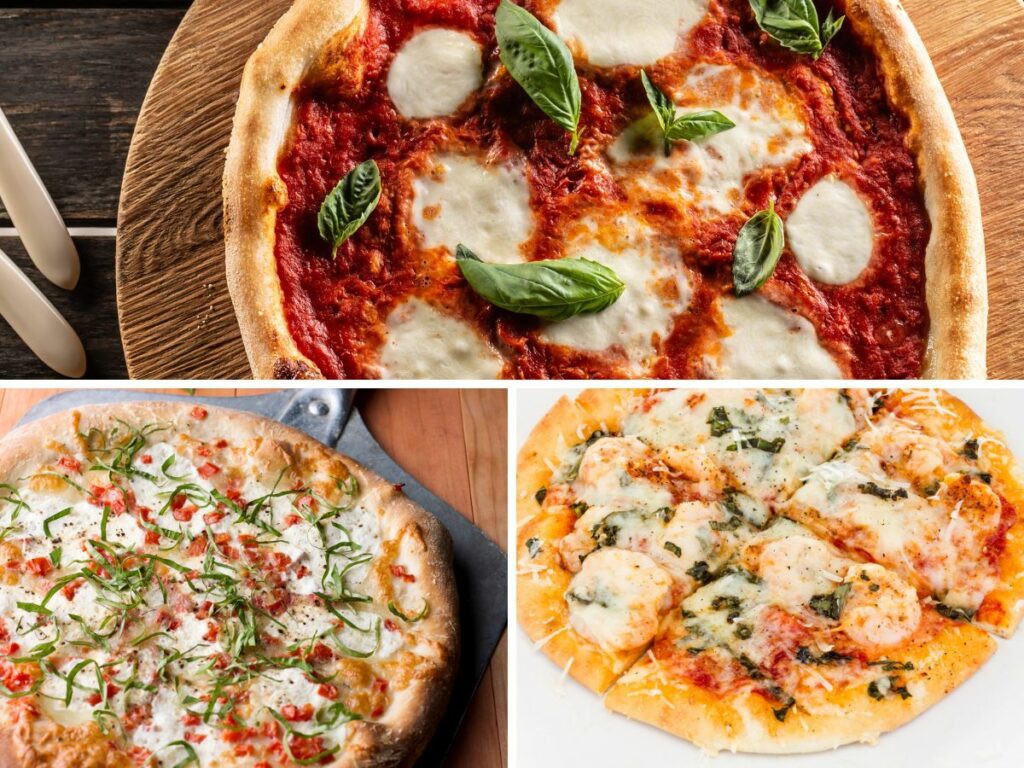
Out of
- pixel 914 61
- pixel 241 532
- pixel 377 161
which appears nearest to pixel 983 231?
pixel 914 61

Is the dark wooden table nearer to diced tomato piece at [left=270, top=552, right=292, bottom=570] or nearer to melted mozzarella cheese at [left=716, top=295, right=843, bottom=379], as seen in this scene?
diced tomato piece at [left=270, top=552, right=292, bottom=570]

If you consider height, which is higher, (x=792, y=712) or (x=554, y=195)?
(x=554, y=195)

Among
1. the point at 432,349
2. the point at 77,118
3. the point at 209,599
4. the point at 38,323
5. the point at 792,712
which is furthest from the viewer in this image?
the point at 77,118

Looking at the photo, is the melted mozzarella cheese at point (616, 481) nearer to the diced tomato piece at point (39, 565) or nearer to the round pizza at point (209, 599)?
the round pizza at point (209, 599)

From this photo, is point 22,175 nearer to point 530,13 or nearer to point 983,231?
point 530,13

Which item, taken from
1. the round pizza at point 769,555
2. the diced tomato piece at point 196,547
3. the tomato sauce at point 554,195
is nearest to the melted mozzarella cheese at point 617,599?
the round pizza at point 769,555

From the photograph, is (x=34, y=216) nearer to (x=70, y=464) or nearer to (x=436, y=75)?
(x=70, y=464)

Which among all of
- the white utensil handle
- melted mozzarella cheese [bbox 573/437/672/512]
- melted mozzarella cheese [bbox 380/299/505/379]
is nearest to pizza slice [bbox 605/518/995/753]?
melted mozzarella cheese [bbox 573/437/672/512]

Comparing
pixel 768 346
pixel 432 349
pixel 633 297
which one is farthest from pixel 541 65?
pixel 768 346
